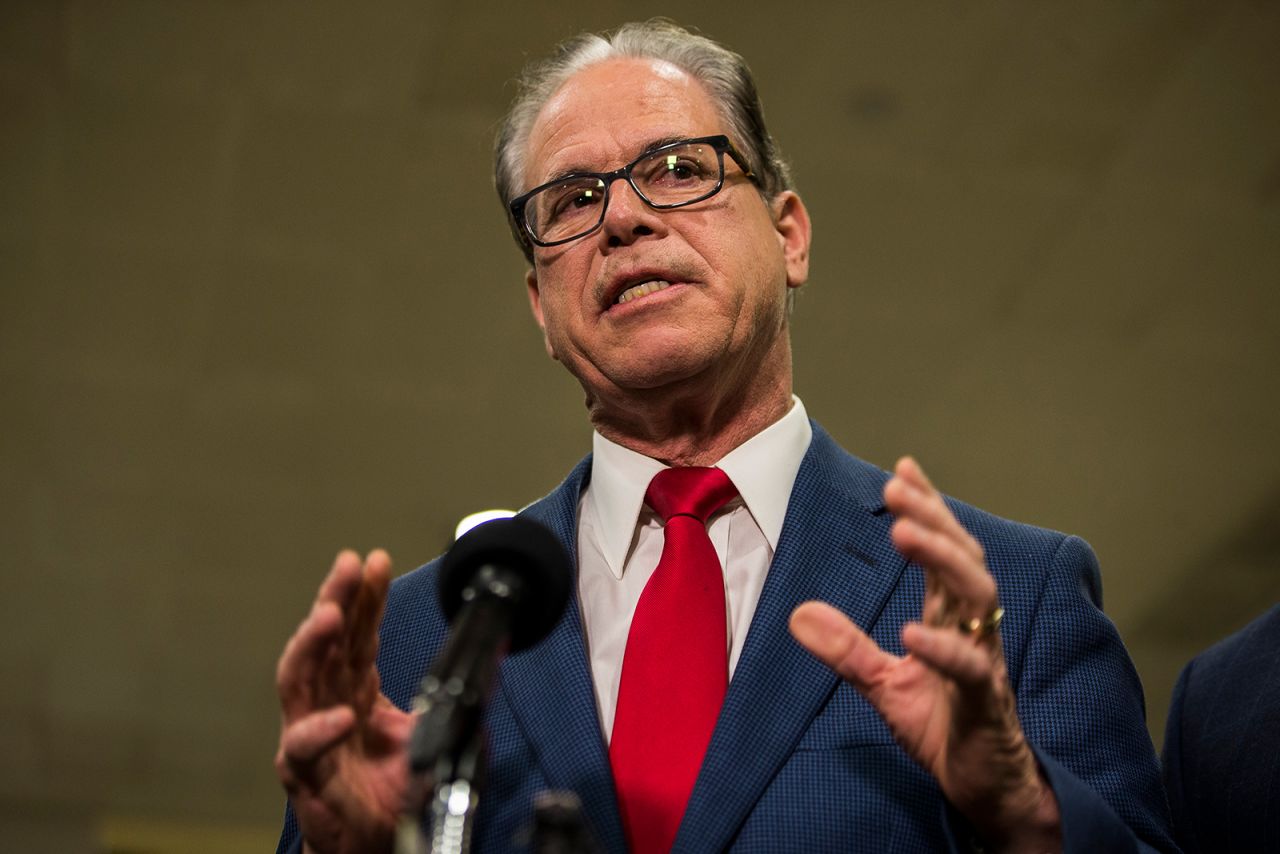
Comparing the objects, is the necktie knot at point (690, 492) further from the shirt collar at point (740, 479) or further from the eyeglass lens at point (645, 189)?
the eyeglass lens at point (645, 189)

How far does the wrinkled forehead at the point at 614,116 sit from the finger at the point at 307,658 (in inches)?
42.0

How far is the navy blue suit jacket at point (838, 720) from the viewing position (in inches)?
56.9

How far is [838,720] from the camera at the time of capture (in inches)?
60.8

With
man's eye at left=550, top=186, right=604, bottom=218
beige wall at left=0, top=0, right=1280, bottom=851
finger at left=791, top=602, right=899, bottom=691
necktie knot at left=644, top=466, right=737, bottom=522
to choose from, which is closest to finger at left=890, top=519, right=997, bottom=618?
finger at left=791, top=602, right=899, bottom=691

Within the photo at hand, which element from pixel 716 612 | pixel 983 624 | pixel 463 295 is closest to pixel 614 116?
pixel 716 612

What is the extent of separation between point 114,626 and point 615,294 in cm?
614

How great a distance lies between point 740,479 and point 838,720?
44 cm

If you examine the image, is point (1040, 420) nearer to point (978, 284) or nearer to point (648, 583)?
point (978, 284)

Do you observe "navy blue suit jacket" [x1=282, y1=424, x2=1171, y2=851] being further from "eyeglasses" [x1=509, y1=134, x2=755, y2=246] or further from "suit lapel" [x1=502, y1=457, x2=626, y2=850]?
"eyeglasses" [x1=509, y1=134, x2=755, y2=246]

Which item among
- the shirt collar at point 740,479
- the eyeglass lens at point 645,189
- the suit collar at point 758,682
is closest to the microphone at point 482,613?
the suit collar at point 758,682

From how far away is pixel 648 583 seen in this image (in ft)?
5.70

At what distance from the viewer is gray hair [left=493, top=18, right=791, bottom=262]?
7.39 ft

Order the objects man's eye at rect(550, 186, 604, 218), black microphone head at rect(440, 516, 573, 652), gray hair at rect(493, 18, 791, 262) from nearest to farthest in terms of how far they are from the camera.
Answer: black microphone head at rect(440, 516, 573, 652) → man's eye at rect(550, 186, 604, 218) → gray hair at rect(493, 18, 791, 262)

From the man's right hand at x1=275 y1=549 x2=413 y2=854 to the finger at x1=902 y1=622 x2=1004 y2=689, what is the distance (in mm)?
488
